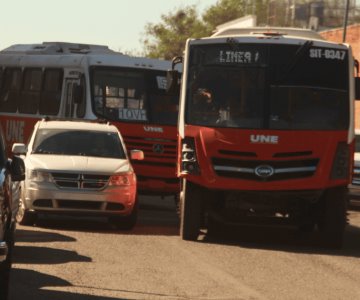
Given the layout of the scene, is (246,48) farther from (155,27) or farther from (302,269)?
(155,27)

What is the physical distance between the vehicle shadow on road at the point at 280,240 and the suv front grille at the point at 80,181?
1.82 metres

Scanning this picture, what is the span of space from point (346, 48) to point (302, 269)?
16.0ft

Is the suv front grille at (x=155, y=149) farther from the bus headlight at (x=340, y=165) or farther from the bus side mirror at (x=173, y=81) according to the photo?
the bus headlight at (x=340, y=165)

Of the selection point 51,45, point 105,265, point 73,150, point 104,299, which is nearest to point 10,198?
point 104,299

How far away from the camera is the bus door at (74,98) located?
2912 cm

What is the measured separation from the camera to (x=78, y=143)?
79.0 ft

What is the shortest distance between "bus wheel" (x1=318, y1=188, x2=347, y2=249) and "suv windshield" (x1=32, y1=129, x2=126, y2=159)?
418cm

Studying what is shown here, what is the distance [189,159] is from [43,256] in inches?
148

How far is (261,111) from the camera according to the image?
21312 millimetres

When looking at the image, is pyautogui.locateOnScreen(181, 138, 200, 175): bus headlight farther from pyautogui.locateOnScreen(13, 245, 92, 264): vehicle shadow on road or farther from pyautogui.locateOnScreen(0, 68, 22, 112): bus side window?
pyautogui.locateOnScreen(0, 68, 22, 112): bus side window

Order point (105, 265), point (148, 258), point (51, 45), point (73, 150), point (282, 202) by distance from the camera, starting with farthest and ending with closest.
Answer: point (51, 45) → point (73, 150) → point (282, 202) → point (148, 258) → point (105, 265)

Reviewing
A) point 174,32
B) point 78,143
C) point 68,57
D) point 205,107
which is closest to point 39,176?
point 78,143

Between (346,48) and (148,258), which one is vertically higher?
(346,48)

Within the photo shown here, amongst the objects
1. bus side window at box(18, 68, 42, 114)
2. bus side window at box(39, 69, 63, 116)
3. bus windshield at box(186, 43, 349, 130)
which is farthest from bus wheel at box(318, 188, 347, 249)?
bus side window at box(18, 68, 42, 114)
